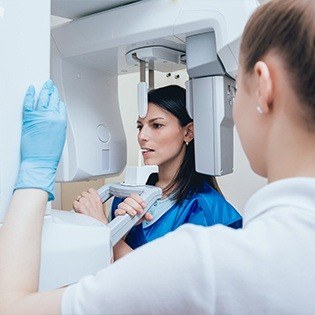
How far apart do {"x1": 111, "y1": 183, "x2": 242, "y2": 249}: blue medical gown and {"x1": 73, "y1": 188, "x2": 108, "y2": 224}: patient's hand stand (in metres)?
0.17

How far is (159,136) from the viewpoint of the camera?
1.55 meters

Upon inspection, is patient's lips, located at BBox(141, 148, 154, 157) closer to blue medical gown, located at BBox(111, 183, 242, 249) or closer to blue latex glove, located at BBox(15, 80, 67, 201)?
blue medical gown, located at BBox(111, 183, 242, 249)

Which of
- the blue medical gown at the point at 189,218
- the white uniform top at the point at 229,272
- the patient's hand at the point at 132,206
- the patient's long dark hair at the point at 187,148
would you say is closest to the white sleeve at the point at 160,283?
the white uniform top at the point at 229,272

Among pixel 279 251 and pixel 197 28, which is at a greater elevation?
pixel 197 28

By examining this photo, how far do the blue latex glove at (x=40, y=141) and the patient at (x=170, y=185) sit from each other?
0.50 m

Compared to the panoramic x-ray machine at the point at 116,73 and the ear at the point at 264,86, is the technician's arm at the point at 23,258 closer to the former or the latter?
the panoramic x-ray machine at the point at 116,73

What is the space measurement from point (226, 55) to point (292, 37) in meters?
0.54

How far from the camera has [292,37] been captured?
49cm

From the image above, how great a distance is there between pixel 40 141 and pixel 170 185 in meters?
0.82

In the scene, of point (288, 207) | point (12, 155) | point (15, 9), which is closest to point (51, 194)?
point (12, 155)

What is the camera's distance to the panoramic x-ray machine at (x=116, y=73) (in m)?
0.87

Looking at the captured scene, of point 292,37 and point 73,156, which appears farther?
point 73,156

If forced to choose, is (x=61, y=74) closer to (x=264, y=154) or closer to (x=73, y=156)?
(x=73, y=156)

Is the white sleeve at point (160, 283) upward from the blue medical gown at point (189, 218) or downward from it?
upward
